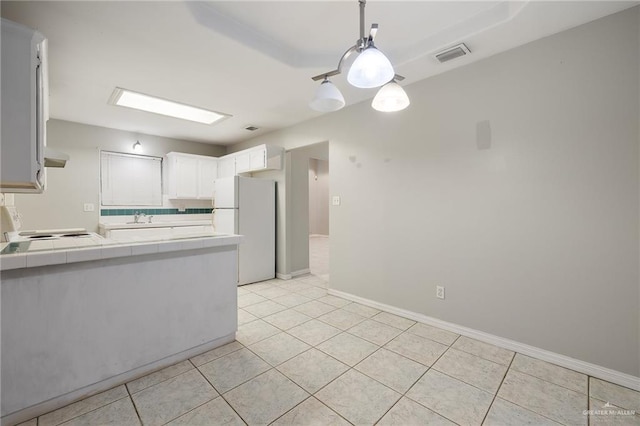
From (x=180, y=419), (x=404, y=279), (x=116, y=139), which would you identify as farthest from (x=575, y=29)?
(x=116, y=139)

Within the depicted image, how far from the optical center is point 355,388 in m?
1.81

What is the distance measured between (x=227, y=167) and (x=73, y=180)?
229cm

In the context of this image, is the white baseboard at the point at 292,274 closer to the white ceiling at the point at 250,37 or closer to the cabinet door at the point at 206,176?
the cabinet door at the point at 206,176

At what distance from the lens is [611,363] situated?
1.89m

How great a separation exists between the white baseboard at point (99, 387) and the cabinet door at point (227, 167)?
3461 millimetres

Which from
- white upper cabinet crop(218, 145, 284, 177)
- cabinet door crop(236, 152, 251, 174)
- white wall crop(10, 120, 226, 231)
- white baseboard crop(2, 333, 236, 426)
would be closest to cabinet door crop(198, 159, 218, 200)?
white upper cabinet crop(218, 145, 284, 177)

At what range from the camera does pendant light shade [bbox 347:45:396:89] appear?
146 centimetres

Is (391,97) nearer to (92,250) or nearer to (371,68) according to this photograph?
(371,68)

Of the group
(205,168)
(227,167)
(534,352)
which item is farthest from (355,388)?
(205,168)

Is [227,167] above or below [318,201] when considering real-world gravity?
above

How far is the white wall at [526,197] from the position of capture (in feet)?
6.15

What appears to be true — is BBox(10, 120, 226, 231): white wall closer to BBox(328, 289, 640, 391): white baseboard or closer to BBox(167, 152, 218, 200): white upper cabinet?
BBox(167, 152, 218, 200): white upper cabinet

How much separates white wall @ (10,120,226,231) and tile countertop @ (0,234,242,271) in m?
2.79

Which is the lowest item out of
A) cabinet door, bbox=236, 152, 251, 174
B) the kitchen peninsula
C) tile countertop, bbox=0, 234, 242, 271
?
the kitchen peninsula
